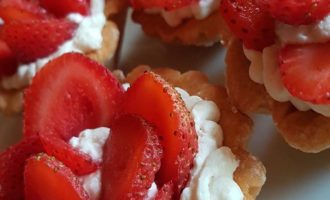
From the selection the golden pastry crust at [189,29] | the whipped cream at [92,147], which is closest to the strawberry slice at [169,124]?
the whipped cream at [92,147]

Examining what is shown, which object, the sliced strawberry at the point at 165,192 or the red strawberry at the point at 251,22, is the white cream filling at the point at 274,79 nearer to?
the red strawberry at the point at 251,22

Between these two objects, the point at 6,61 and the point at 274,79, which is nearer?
the point at 274,79

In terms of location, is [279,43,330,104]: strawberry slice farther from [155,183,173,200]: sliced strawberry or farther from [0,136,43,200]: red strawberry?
[0,136,43,200]: red strawberry

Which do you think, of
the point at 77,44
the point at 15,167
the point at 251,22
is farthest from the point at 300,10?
the point at 15,167

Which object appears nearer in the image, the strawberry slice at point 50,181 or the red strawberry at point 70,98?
the strawberry slice at point 50,181

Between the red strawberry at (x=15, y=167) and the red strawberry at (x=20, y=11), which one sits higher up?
the red strawberry at (x=20, y=11)

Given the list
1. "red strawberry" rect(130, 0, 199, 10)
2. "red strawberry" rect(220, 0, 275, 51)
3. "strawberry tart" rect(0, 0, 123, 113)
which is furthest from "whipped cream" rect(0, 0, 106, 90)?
"red strawberry" rect(220, 0, 275, 51)

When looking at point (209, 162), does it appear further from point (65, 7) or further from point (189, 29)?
point (65, 7)
